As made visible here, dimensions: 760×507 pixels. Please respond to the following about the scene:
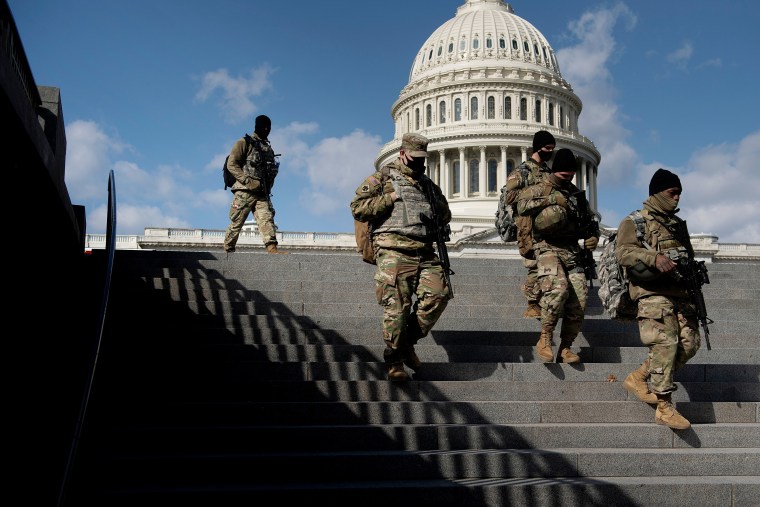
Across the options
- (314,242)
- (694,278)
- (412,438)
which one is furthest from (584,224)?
(314,242)

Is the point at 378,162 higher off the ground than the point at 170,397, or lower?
higher

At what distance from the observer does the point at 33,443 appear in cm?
588

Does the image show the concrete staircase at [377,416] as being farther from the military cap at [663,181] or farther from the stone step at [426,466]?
the military cap at [663,181]

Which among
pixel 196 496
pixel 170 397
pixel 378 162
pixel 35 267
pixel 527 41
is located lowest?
pixel 196 496

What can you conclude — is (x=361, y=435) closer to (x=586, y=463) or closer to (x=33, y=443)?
(x=586, y=463)

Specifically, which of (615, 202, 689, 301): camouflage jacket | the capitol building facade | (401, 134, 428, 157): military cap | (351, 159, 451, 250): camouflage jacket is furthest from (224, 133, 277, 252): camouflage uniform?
the capitol building facade

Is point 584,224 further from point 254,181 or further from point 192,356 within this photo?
point 254,181

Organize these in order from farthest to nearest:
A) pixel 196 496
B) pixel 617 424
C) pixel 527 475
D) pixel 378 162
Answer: pixel 378 162 < pixel 617 424 < pixel 527 475 < pixel 196 496

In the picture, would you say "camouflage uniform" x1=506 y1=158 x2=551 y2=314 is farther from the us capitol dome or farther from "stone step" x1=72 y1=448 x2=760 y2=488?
the us capitol dome

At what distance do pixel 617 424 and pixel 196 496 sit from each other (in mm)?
3179

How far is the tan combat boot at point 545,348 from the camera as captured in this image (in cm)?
745

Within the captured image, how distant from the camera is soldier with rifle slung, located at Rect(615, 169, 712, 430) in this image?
6320mm

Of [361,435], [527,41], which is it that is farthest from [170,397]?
[527,41]

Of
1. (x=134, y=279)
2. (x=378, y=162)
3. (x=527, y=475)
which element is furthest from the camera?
(x=378, y=162)
